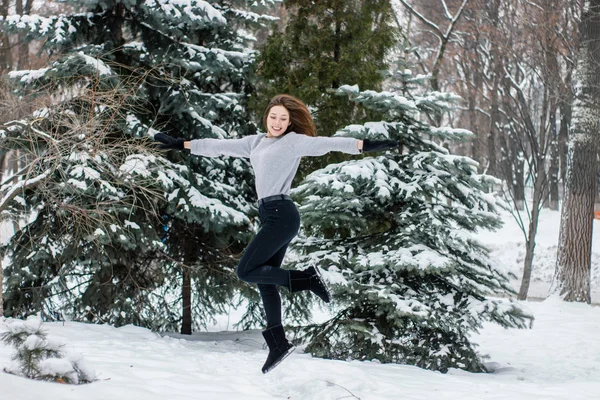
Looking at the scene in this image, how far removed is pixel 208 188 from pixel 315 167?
5.10ft

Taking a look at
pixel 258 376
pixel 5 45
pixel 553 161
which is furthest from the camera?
pixel 553 161

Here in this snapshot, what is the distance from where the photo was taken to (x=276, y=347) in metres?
4.43

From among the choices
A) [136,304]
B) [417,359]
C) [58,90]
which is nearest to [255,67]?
[58,90]

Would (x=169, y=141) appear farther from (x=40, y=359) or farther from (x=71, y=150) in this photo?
(x=40, y=359)

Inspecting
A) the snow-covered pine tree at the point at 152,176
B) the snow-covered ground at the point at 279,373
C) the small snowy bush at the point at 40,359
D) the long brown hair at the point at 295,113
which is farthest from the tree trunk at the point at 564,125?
the small snowy bush at the point at 40,359

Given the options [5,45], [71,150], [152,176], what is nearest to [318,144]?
[71,150]

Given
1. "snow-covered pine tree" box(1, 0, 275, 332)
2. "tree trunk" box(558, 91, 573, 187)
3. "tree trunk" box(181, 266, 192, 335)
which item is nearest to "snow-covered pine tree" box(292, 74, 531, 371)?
"snow-covered pine tree" box(1, 0, 275, 332)

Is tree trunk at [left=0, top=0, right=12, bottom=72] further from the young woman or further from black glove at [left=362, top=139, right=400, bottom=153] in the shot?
black glove at [left=362, top=139, right=400, bottom=153]

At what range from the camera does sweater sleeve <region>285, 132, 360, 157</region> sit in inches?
160

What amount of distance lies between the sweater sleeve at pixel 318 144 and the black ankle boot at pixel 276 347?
4.16 ft

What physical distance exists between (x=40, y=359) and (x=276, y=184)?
1841mm

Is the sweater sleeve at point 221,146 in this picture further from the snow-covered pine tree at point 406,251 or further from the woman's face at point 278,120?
the snow-covered pine tree at point 406,251

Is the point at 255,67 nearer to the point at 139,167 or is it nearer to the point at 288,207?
the point at 139,167

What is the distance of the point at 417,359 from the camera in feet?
22.5
